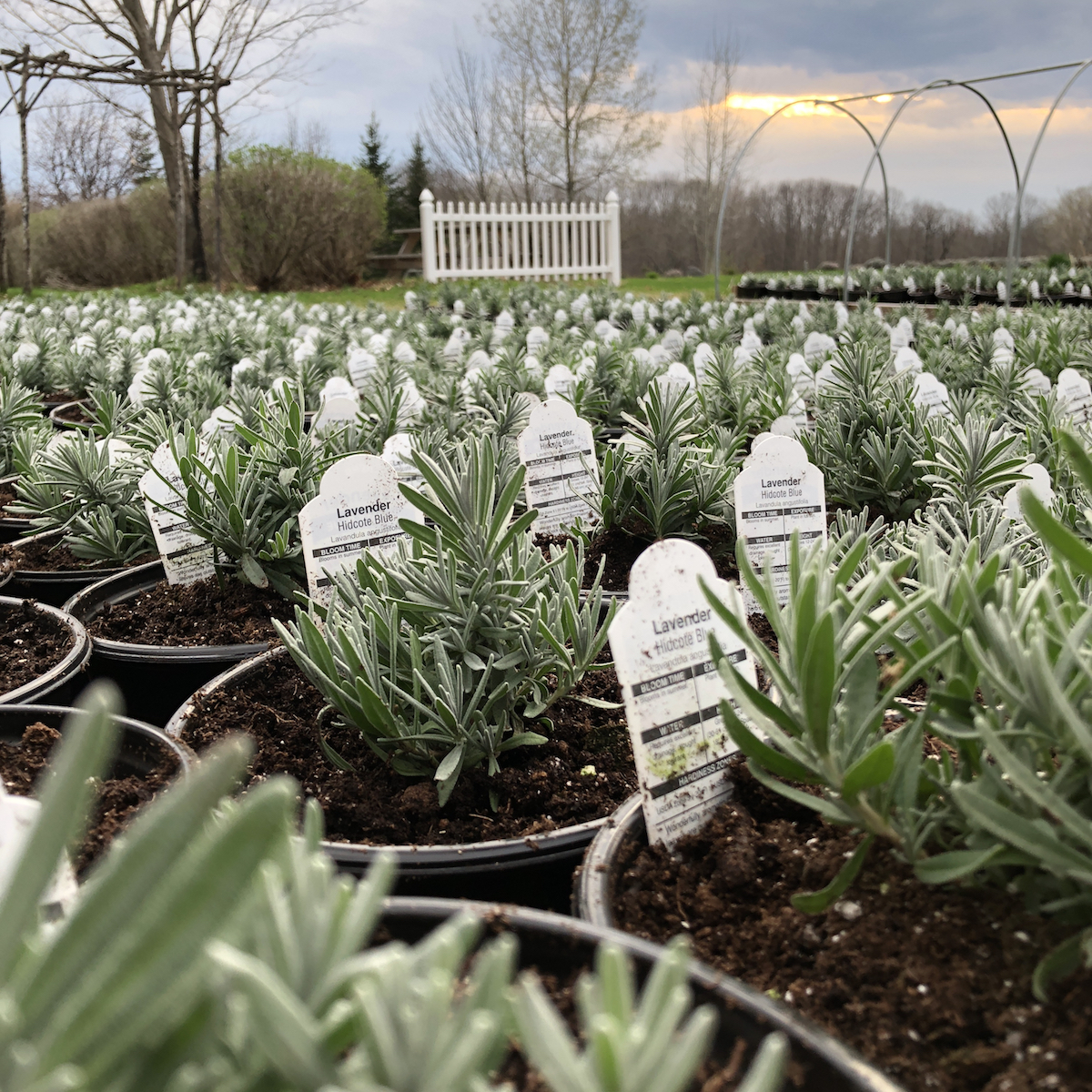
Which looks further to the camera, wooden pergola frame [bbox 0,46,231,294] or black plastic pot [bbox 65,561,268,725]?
wooden pergola frame [bbox 0,46,231,294]

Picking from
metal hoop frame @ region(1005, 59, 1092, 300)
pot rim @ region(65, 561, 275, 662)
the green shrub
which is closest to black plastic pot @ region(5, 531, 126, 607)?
pot rim @ region(65, 561, 275, 662)

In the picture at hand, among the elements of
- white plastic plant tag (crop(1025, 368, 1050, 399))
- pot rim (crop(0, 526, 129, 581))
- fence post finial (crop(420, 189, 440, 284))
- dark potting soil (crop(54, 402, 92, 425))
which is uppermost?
fence post finial (crop(420, 189, 440, 284))

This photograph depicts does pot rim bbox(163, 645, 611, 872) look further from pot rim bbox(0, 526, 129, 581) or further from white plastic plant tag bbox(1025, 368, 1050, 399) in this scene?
white plastic plant tag bbox(1025, 368, 1050, 399)

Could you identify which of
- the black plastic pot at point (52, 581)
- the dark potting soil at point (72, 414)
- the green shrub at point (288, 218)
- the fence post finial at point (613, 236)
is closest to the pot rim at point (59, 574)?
the black plastic pot at point (52, 581)

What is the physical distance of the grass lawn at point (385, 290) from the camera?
43.1 ft

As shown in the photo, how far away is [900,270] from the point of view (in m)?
11.4

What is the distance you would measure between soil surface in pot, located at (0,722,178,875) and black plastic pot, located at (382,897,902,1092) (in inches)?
21.0

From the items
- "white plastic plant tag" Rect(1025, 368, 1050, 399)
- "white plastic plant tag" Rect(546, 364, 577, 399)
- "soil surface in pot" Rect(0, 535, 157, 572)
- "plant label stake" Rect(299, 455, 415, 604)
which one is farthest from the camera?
"white plastic plant tag" Rect(1025, 368, 1050, 399)

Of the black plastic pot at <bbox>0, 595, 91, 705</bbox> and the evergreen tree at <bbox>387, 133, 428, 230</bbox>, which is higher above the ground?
the evergreen tree at <bbox>387, 133, 428, 230</bbox>

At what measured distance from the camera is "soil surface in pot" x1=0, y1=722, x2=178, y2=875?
46.7 inches

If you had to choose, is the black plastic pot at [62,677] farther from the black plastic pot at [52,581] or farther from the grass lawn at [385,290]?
the grass lawn at [385,290]

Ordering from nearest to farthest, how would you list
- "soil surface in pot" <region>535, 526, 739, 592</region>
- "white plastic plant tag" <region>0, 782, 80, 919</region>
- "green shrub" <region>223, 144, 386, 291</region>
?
"white plastic plant tag" <region>0, 782, 80, 919</region> → "soil surface in pot" <region>535, 526, 739, 592</region> → "green shrub" <region>223, 144, 386, 291</region>

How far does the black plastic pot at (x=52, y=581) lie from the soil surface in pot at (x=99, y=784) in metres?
0.98

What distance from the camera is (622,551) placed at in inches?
96.6
